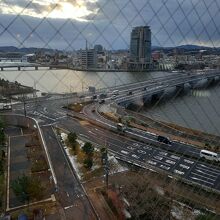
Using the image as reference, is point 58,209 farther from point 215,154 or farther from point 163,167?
point 215,154

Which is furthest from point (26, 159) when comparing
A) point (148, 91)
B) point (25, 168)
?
point (148, 91)

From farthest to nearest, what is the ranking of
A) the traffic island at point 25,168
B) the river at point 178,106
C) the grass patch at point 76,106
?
the grass patch at point 76,106
the river at point 178,106
the traffic island at point 25,168

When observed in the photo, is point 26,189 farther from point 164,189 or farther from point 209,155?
point 209,155

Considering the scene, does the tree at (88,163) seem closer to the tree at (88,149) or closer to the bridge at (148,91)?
the tree at (88,149)

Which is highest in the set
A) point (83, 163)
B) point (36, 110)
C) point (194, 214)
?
point (36, 110)

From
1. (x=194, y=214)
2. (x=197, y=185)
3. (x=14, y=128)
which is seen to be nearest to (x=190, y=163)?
(x=197, y=185)

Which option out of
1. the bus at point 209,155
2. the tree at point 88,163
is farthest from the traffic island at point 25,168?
the bus at point 209,155

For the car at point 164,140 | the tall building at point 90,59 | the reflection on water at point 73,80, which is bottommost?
the car at point 164,140

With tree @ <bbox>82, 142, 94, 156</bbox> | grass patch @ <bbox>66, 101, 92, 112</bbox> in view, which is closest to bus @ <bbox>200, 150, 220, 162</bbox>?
tree @ <bbox>82, 142, 94, 156</bbox>
